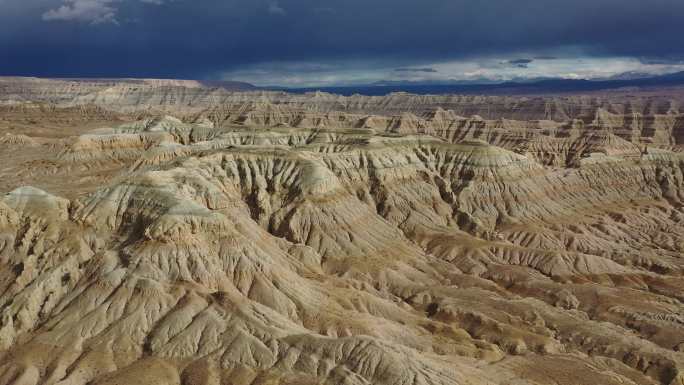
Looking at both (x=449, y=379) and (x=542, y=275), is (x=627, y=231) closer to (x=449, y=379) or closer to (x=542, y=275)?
(x=542, y=275)

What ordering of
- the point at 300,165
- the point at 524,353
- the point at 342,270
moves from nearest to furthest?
the point at 524,353 < the point at 342,270 < the point at 300,165

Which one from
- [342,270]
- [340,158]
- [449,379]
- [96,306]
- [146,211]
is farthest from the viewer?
[340,158]

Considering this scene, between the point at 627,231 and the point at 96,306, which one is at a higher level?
the point at 96,306

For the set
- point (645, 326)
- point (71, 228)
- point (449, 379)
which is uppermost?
point (71, 228)

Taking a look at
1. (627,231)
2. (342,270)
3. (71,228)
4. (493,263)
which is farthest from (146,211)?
(627,231)

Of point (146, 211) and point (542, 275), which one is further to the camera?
point (542, 275)

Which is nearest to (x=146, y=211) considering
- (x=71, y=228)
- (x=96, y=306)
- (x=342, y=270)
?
(x=71, y=228)
